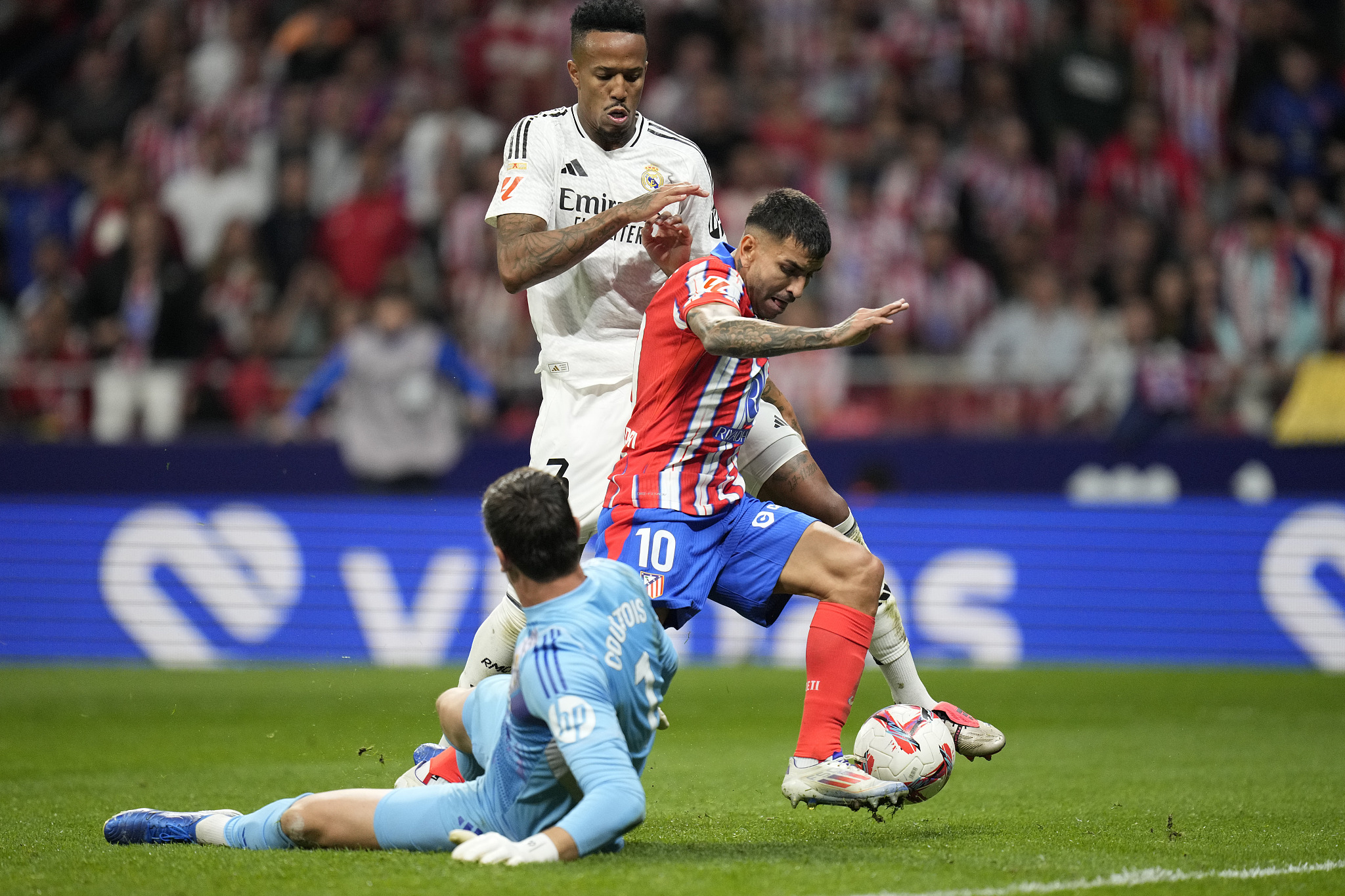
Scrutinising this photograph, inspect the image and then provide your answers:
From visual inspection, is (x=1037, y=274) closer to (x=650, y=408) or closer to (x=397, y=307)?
(x=397, y=307)

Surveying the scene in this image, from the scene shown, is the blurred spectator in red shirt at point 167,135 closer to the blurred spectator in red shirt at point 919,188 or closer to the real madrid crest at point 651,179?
the blurred spectator in red shirt at point 919,188

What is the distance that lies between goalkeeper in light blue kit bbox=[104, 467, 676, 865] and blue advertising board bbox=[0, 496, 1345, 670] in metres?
6.15

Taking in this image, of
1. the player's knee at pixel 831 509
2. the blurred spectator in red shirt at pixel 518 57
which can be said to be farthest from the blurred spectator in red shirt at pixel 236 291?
the player's knee at pixel 831 509

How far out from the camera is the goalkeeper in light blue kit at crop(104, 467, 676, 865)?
4301 mm

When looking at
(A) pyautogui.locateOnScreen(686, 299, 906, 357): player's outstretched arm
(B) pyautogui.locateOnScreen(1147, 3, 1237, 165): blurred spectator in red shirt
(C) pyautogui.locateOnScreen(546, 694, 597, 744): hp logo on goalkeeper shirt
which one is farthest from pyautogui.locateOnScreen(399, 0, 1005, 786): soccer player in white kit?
(B) pyautogui.locateOnScreen(1147, 3, 1237, 165): blurred spectator in red shirt

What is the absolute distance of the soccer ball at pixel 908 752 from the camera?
17.6 ft

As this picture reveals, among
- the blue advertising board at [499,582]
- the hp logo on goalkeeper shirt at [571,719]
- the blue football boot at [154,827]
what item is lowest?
the blue advertising board at [499,582]

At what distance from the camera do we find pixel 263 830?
16.2 feet

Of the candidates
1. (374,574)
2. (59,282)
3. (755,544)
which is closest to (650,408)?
(755,544)

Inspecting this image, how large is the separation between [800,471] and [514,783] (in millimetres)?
1970

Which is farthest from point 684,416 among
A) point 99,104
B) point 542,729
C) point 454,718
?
point 99,104

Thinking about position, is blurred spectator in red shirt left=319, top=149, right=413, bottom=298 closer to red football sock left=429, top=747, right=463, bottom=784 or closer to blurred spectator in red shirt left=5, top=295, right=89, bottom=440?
blurred spectator in red shirt left=5, top=295, right=89, bottom=440

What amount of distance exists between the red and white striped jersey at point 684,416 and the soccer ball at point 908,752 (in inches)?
35.2

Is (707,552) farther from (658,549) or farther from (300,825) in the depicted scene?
(300,825)
